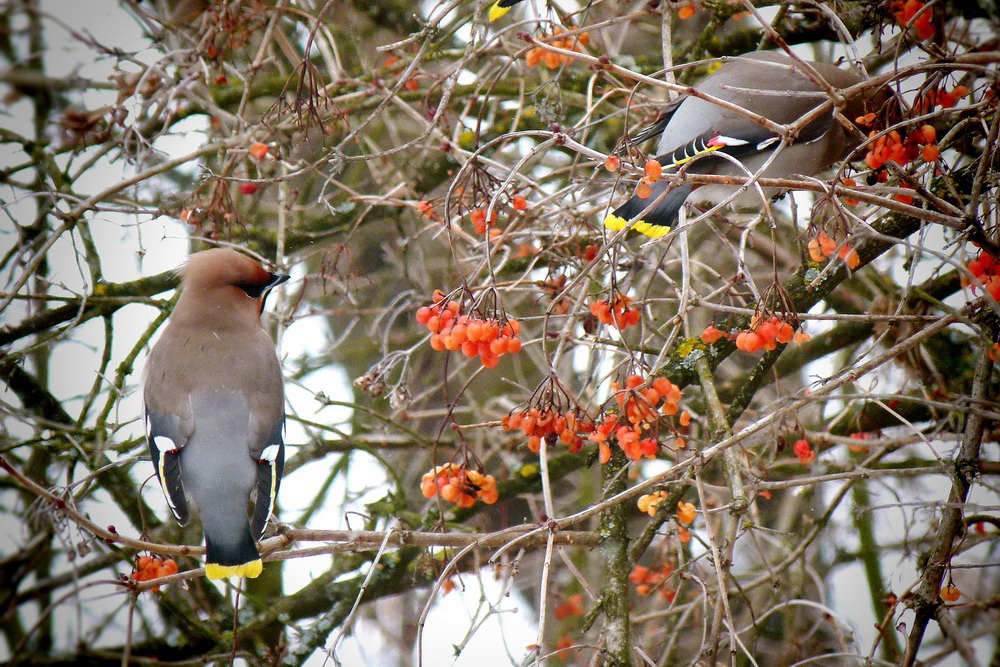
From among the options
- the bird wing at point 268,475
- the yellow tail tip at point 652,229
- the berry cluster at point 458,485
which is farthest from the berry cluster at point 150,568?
the yellow tail tip at point 652,229

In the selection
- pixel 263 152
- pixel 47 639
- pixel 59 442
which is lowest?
pixel 47 639

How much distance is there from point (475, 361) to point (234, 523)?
2.35m

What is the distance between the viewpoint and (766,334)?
216cm

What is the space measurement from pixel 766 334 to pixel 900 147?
572 mm

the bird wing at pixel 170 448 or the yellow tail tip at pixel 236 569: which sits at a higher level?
the bird wing at pixel 170 448

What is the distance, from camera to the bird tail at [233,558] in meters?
2.54

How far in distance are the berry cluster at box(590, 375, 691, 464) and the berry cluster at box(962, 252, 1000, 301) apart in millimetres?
765

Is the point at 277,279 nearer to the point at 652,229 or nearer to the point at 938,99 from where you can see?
the point at 652,229

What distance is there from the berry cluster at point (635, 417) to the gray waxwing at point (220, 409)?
1072mm

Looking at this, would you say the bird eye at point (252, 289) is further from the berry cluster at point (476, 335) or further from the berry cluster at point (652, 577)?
the berry cluster at point (652, 577)

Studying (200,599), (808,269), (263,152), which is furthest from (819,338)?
(200,599)

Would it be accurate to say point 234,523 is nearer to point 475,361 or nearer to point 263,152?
point 263,152

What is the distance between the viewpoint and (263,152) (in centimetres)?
304

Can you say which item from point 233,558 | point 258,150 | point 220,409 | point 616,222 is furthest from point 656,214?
point 233,558
